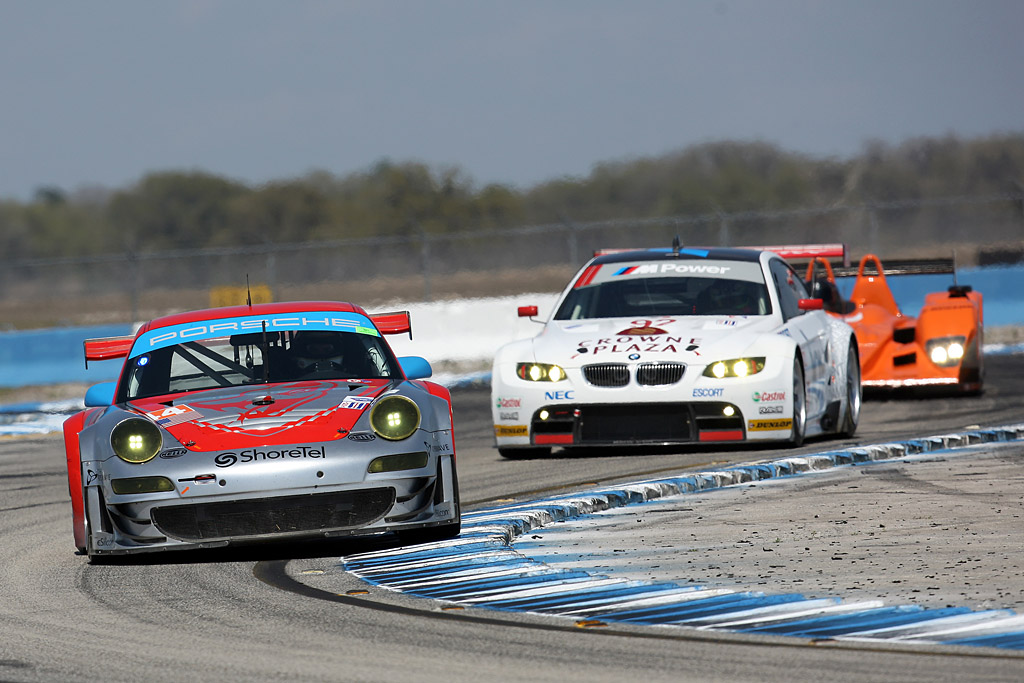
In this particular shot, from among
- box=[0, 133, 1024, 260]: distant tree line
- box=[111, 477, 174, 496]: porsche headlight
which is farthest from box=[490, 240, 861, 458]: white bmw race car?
box=[0, 133, 1024, 260]: distant tree line

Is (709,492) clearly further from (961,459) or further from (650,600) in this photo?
(650,600)

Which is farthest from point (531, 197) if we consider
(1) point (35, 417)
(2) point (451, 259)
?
(1) point (35, 417)

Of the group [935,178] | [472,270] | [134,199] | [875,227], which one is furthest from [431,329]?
[134,199]

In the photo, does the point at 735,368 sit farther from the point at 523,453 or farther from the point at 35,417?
the point at 35,417

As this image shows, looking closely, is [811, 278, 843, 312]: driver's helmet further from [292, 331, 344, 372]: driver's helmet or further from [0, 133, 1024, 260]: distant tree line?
[0, 133, 1024, 260]: distant tree line

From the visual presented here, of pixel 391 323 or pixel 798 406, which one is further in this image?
pixel 798 406

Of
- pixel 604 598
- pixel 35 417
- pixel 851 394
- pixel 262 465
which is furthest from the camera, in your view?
pixel 35 417

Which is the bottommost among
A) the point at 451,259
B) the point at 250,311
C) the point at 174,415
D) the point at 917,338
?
the point at 917,338

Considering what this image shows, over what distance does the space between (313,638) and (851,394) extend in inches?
275

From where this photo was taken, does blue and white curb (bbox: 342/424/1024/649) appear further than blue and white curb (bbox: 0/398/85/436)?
No

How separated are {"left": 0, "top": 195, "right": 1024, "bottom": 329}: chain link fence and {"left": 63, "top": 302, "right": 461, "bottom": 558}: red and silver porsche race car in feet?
52.3

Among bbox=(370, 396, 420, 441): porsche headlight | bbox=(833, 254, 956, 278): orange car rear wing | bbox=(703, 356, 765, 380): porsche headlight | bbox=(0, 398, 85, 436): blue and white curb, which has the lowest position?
bbox=(0, 398, 85, 436): blue and white curb

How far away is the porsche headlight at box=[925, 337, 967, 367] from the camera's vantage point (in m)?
13.6

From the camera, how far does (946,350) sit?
538 inches
